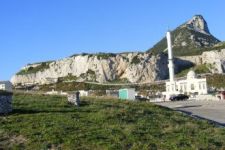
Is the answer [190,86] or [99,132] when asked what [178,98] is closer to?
[190,86]

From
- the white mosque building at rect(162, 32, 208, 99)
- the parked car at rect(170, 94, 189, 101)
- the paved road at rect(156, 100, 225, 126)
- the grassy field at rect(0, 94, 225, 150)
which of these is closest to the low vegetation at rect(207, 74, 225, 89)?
the white mosque building at rect(162, 32, 208, 99)

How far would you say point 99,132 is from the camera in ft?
72.2

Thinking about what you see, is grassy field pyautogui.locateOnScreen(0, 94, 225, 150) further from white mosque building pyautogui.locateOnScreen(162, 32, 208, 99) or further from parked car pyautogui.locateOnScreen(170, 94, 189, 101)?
white mosque building pyautogui.locateOnScreen(162, 32, 208, 99)

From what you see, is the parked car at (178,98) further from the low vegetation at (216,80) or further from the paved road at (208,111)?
the low vegetation at (216,80)

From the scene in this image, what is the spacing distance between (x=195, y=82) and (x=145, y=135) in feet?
319

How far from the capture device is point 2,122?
23156mm

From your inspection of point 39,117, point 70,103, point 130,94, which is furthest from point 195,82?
point 39,117

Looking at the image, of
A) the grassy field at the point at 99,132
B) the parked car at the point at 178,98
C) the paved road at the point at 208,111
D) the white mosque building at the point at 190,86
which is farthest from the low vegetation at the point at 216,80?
the grassy field at the point at 99,132

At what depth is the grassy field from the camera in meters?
20.1

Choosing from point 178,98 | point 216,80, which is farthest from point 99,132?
point 216,80

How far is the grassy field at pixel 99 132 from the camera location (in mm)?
20141

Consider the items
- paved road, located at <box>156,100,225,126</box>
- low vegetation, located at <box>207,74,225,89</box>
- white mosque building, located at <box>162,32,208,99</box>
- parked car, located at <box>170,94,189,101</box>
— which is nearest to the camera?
paved road, located at <box>156,100,225,126</box>

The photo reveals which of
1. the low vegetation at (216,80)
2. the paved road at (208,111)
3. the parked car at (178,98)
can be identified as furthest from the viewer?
the low vegetation at (216,80)

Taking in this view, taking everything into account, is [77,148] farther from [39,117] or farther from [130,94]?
[130,94]
